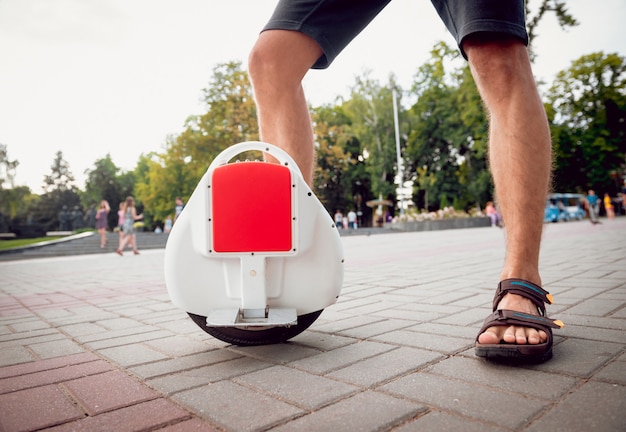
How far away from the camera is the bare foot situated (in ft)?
4.69

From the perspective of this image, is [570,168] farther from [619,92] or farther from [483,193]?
[483,193]

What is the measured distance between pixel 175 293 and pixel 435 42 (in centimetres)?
2324

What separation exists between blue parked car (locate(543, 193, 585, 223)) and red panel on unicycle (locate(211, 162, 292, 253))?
30762 mm

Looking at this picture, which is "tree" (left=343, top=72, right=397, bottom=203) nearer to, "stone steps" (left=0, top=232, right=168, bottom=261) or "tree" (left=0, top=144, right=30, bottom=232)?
"stone steps" (left=0, top=232, right=168, bottom=261)

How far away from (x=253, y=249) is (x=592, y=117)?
4382cm

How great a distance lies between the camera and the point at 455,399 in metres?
1.17

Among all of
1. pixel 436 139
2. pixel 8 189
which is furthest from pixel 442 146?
pixel 8 189

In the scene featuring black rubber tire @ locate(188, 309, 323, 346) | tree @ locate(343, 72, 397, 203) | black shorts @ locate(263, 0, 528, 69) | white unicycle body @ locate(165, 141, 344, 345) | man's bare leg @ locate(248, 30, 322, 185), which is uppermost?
tree @ locate(343, 72, 397, 203)

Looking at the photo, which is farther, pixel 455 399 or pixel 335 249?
pixel 335 249

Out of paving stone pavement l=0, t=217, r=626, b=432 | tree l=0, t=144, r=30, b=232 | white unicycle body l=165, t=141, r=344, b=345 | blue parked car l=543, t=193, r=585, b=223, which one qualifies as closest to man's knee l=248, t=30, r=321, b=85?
white unicycle body l=165, t=141, r=344, b=345

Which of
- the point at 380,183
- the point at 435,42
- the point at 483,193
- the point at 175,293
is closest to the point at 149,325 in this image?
the point at 175,293

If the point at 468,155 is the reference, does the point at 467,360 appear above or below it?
below

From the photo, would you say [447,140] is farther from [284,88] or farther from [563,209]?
[284,88]

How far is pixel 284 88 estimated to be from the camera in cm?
200
